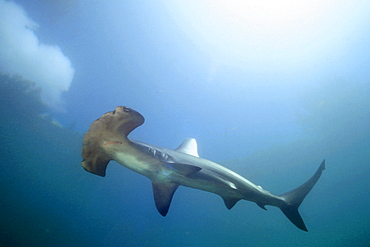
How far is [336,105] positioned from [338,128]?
11.2 feet

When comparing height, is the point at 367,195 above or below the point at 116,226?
above

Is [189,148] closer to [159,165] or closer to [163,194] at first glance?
[163,194]

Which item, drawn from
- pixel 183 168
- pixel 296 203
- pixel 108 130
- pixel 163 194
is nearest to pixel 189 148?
pixel 163 194

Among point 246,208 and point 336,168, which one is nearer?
point 336,168

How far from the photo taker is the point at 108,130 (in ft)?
8.80

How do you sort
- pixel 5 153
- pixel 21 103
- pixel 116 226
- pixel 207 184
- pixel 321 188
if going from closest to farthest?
pixel 207 184
pixel 21 103
pixel 5 153
pixel 321 188
pixel 116 226

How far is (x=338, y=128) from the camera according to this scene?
1920 centimetres

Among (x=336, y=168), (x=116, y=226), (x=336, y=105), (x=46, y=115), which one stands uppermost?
(x=336, y=105)

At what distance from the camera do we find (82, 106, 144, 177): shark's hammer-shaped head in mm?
2566

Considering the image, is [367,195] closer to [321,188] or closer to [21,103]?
[321,188]

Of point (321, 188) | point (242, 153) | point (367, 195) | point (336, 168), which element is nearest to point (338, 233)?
point (367, 195)

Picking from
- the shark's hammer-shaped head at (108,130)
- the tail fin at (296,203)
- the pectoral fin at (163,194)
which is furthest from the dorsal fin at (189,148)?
the tail fin at (296,203)

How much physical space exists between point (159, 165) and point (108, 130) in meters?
1.11

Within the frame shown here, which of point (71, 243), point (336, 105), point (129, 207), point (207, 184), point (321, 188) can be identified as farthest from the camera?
point (71, 243)
